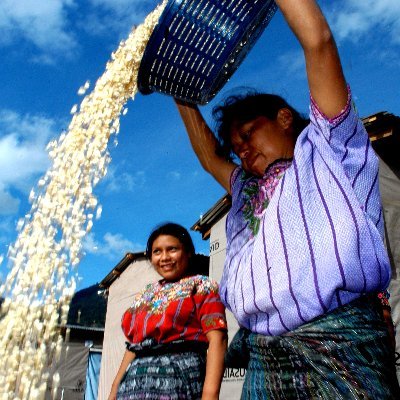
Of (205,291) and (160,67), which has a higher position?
(160,67)

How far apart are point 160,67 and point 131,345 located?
1228 millimetres

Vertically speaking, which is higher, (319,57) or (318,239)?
(319,57)

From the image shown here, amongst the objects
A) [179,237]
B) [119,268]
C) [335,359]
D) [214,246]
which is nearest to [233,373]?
[214,246]

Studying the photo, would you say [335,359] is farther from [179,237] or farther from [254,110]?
[179,237]

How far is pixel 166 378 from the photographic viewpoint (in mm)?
1846

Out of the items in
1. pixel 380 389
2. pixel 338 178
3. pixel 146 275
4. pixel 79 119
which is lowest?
pixel 380 389

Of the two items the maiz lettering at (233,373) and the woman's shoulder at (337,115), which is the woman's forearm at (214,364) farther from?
the maiz lettering at (233,373)

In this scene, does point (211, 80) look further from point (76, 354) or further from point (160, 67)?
point (76, 354)

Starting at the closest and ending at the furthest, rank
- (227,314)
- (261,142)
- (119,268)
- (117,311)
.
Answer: (261,142)
(227,314)
(117,311)
(119,268)

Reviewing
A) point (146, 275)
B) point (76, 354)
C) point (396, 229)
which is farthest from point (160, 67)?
point (76, 354)

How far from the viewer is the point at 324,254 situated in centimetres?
102

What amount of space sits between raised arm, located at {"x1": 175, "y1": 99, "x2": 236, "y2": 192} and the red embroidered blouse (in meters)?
0.58

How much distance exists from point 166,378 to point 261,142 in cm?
104

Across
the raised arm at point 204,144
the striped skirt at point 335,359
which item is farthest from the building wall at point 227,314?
the striped skirt at point 335,359
